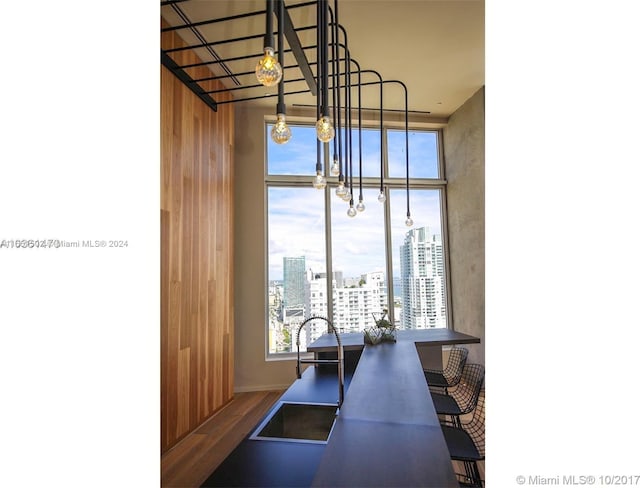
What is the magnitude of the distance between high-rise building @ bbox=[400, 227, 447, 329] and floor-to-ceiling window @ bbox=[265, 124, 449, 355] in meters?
0.01

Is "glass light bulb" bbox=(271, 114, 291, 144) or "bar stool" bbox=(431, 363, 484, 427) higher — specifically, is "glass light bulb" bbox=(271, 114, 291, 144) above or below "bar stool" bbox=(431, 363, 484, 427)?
above

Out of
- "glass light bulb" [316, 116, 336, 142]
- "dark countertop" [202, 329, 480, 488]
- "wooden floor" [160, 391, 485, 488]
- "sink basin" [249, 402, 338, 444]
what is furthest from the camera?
"wooden floor" [160, 391, 485, 488]

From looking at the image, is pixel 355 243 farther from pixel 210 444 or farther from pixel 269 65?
pixel 269 65

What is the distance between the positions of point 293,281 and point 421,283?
1.65 metres

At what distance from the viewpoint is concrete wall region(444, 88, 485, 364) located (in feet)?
12.5

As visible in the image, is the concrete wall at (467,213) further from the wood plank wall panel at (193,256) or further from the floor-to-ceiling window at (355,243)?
the wood plank wall panel at (193,256)

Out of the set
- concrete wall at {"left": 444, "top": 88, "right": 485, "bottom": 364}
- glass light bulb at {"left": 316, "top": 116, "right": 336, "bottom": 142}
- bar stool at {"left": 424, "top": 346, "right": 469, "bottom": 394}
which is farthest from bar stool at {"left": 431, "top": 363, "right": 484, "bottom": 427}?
concrete wall at {"left": 444, "top": 88, "right": 485, "bottom": 364}

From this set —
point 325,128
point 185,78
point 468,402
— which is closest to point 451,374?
point 468,402

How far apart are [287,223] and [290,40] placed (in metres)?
2.51

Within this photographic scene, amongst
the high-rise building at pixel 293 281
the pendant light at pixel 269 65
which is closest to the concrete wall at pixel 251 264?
the high-rise building at pixel 293 281

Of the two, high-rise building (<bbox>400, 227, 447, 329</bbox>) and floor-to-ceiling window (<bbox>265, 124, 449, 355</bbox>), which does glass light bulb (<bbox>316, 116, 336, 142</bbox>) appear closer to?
floor-to-ceiling window (<bbox>265, 124, 449, 355</bbox>)

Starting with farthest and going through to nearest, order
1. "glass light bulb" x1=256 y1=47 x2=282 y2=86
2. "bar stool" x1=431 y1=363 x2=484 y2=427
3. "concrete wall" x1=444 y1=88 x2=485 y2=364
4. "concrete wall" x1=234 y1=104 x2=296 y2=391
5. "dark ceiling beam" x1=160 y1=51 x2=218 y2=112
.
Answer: "concrete wall" x1=234 y1=104 x2=296 y2=391 → "concrete wall" x1=444 y1=88 x2=485 y2=364 → "dark ceiling beam" x1=160 y1=51 x2=218 y2=112 → "bar stool" x1=431 y1=363 x2=484 y2=427 → "glass light bulb" x1=256 y1=47 x2=282 y2=86

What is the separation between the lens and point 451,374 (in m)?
2.72
